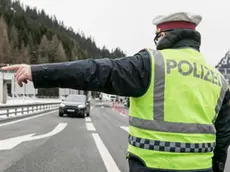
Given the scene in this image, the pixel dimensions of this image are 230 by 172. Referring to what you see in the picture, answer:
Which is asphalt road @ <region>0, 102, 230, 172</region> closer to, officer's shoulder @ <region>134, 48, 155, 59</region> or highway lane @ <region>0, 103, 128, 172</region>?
highway lane @ <region>0, 103, 128, 172</region>

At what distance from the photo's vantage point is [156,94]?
2.22 m

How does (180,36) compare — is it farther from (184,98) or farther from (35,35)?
(35,35)

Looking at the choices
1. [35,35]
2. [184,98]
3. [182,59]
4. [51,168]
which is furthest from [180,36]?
[35,35]

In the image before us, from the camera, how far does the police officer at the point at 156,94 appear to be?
2195 millimetres

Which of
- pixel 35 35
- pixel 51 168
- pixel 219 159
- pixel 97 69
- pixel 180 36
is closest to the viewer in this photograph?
pixel 97 69

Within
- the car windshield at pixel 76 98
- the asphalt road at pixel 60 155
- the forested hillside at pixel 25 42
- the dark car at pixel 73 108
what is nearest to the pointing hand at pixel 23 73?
the asphalt road at pixel 60 155

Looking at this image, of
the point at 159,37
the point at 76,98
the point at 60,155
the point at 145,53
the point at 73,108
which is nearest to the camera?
the point at 145,53

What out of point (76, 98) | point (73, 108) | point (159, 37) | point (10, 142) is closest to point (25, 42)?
point (76, 98)

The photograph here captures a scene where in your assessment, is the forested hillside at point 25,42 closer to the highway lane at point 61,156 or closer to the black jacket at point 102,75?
the highway lane at point 61,156

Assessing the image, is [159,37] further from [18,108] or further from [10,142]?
[18,108]

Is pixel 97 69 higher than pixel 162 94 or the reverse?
higher

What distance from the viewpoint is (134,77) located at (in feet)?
7.19

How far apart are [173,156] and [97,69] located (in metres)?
0.69

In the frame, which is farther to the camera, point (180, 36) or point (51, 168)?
point (51, 168)
